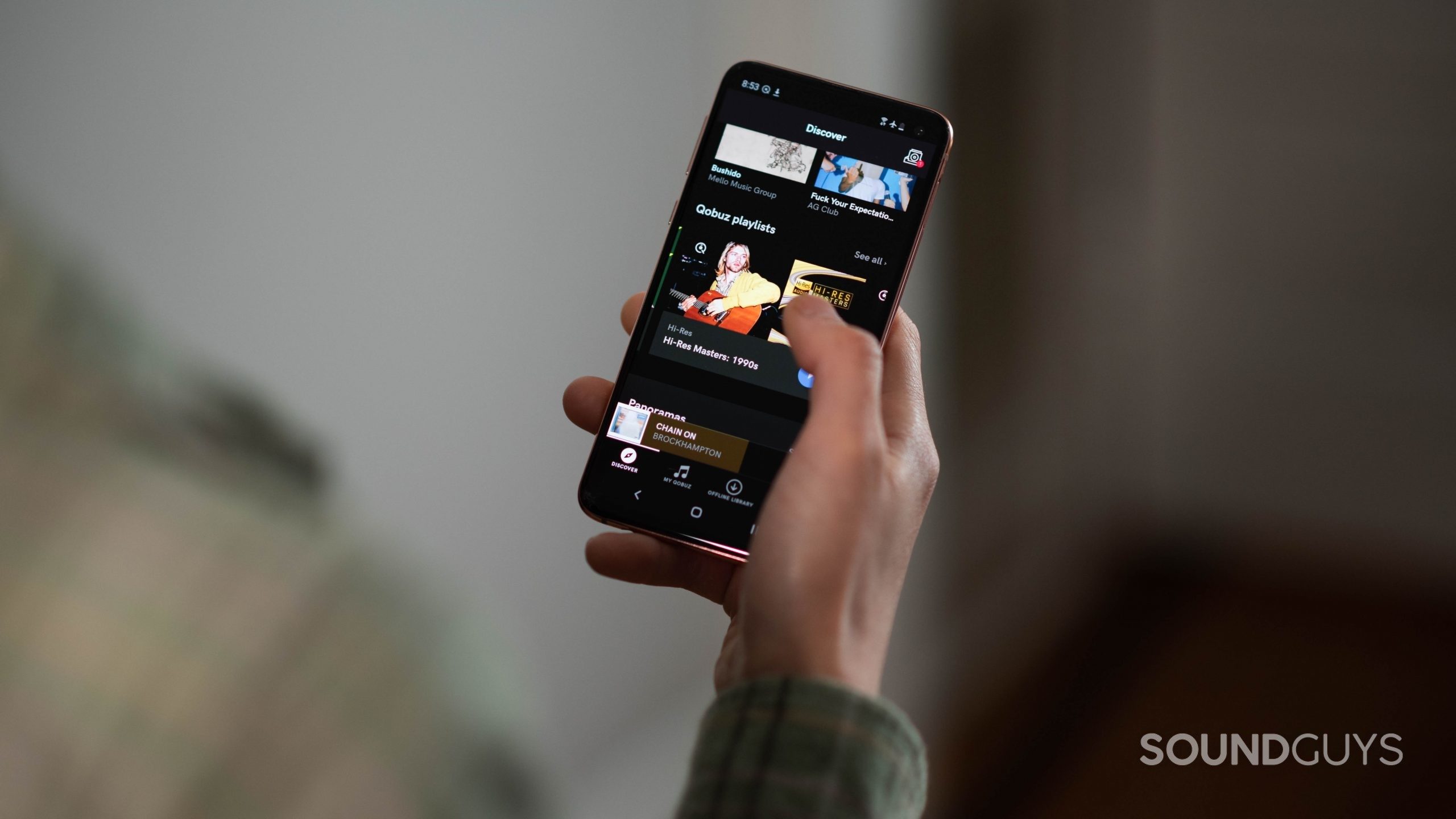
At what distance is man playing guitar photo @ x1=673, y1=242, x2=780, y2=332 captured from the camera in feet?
1.77

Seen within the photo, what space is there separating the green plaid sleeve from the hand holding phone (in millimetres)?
28

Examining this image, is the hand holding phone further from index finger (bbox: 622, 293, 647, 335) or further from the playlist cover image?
index finger (bbox: 622, 293, 647, 335)

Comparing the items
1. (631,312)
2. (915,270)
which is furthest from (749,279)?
(915,270)

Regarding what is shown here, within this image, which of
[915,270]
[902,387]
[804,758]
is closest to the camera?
[804,758]

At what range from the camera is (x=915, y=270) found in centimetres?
105

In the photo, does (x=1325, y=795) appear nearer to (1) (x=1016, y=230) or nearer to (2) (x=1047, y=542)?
(2) (x=1047, y=542)

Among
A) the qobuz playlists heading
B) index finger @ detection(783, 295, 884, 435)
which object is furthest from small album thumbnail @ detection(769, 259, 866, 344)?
index finger @ detection(783, 295, 884, 435)

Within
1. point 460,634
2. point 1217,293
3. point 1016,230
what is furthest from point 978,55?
point 460,634

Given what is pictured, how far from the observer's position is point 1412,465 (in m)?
1.18

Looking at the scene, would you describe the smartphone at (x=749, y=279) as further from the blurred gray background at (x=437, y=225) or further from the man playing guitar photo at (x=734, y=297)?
the blurred gray background at (x=437, y=225)

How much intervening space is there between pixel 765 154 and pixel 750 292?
90 millimetres

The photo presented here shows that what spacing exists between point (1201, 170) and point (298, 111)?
1.08 m

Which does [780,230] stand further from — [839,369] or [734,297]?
[839,369]

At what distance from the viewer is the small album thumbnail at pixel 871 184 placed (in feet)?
1.79
